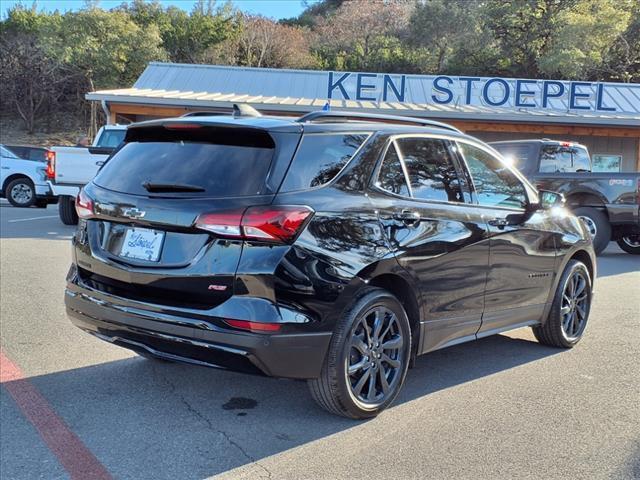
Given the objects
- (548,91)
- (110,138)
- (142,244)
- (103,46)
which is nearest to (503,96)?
(548,91)

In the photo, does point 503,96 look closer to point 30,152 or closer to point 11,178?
point 30,152

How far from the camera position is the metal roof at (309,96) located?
18.5 m

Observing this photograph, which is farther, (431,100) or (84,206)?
(431,100)

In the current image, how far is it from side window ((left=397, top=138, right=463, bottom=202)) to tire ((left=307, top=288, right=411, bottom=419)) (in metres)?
0.82

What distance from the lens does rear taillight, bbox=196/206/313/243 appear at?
3287mm

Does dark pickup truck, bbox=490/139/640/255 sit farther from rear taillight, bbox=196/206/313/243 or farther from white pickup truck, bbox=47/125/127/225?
rear taillight, bbox=196/206/313/243

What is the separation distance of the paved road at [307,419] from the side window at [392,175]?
1.41 meters

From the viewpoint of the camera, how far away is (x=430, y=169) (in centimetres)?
433

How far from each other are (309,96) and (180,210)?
17991mm

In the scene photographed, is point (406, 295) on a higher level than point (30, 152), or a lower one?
lower

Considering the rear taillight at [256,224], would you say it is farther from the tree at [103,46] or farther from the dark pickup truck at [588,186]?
the tree at [103,46]

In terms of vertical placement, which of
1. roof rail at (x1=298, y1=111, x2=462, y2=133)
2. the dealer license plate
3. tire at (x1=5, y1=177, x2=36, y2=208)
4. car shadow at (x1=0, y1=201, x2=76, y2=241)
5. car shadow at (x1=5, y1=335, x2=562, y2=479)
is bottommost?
→ car shadow at (x1=0, y1=201, x2=76, y2=241)

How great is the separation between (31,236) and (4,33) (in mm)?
30255

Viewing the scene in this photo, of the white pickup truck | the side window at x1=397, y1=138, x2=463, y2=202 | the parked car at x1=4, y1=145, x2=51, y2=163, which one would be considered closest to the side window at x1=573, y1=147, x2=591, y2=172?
the side window at x1=397, y1=138, x2=463, y2=202
